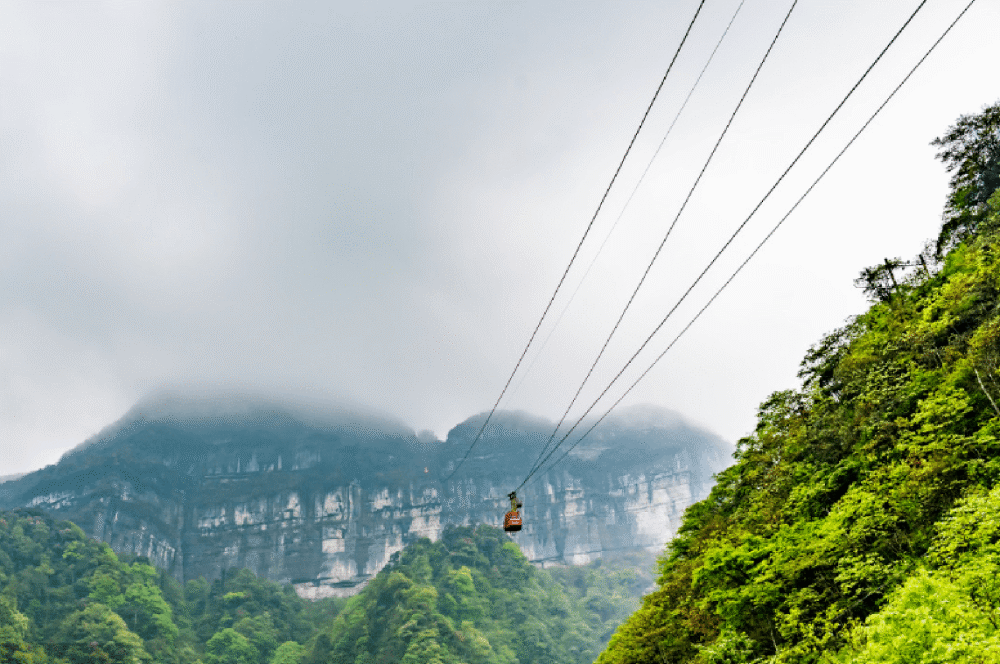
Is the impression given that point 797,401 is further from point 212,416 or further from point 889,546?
point 212,416

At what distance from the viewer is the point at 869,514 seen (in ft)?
38.9

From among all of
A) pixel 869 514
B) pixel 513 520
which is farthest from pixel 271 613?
pixel 869 514

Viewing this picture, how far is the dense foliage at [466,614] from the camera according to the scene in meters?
70.7

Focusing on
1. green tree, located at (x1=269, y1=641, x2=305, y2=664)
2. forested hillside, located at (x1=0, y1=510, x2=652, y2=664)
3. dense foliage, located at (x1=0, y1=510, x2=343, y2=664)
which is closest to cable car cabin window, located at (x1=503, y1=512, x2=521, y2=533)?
forested hillside, located at (x1=0, y1=510, x2=652, y2=664)

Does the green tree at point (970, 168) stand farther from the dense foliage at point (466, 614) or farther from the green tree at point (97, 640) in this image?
the green tree at point (97, 640)

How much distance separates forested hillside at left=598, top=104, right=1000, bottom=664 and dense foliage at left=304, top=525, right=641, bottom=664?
55.1 m

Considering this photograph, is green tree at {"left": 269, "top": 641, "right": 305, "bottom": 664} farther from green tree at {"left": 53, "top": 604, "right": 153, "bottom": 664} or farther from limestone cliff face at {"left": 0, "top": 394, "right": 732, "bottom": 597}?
limestone cliff face at {"left": 0, "top": 394, "right": 732, "bottom": 597}

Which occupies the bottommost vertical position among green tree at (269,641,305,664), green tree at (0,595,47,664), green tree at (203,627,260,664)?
green tree at (269,641,305,664)

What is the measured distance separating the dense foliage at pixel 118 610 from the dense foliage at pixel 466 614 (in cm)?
1322

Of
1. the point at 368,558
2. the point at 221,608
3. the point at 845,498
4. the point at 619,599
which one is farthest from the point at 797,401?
the point at 368,558

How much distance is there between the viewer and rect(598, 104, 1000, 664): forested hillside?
338 inches

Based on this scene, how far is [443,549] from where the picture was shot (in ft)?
347

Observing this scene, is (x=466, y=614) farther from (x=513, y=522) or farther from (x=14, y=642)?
(x=513, y=522)

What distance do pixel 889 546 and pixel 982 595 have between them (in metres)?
3.83
